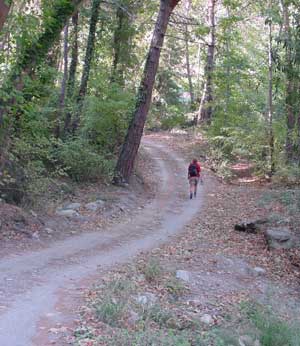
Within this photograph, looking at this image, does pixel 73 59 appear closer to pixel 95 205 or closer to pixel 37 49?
pixel 95 205

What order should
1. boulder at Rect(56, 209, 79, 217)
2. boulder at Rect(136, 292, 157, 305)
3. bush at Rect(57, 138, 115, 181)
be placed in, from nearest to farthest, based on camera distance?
1. boulder at Rect(136, 292, 157, 305)
2. boulder at Rect(56, 209, 79, 217)
3. bush at Rect(57, 138, 115, 181)

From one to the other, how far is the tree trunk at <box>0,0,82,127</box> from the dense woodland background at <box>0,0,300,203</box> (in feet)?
0.08

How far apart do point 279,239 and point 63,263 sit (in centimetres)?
634

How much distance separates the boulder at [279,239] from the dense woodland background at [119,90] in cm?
385

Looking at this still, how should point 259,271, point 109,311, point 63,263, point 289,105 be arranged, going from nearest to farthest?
point 109,311 < point 63,263 < point 259,271 < point 289,105

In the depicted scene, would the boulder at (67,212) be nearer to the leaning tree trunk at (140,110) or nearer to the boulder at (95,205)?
the boulder at (95,205)

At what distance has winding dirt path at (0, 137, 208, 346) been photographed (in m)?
7.11

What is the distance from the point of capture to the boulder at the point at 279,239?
13.8 m

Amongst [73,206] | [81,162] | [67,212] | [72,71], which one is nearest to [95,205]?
[73,206]

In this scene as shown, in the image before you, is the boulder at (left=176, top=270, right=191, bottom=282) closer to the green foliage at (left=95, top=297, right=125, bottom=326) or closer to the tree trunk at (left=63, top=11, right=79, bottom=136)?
the green foliage at (left=95, top=297, right=125, bottom=326)

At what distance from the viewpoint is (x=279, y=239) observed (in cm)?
1396

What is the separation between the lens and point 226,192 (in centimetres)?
2245

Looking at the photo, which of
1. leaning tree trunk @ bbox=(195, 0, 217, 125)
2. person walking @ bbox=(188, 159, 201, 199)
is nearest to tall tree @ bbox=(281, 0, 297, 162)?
person walking @ bbox=(188, 159, 201, 199)

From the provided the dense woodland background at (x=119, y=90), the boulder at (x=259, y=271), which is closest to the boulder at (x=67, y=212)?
the dense woodland background at (x=119, y=90)
